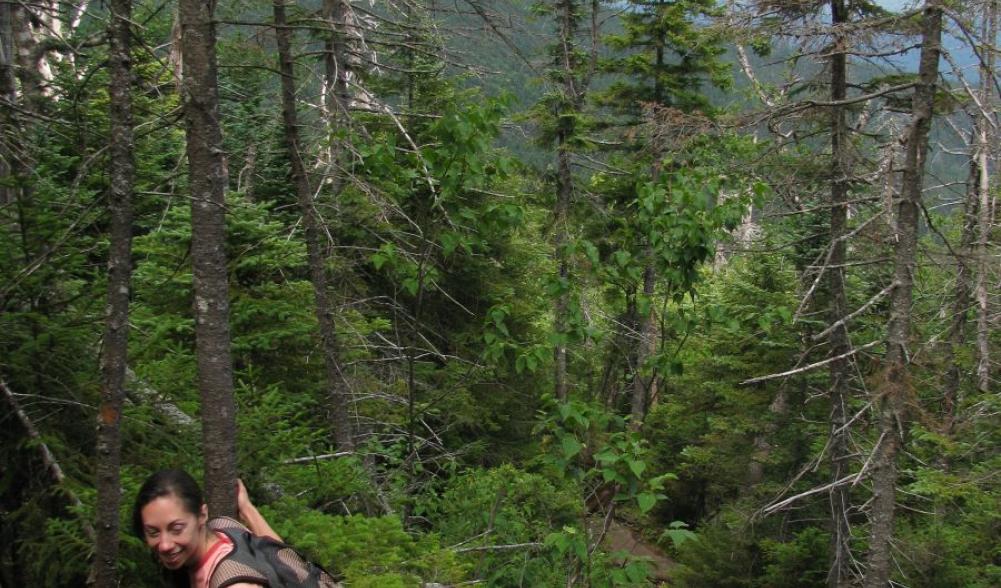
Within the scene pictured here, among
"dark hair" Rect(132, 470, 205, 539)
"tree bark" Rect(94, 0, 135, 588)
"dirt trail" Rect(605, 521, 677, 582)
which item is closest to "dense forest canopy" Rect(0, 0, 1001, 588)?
"tree bark" Rect(94, 0, 135, 588)

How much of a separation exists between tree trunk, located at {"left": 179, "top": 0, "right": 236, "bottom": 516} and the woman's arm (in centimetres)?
8

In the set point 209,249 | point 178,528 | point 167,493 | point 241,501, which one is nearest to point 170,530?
point 178,528

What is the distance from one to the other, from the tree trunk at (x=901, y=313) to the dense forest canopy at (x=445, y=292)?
0.03 metres

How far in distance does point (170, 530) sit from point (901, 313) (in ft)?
24.8

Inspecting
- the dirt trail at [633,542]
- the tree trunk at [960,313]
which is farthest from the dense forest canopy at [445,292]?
the dirt trail at [633,542]

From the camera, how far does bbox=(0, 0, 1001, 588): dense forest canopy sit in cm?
412

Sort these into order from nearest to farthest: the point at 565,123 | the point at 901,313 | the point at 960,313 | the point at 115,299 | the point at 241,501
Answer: the point at 115,299 < the point at 241,501 < the point at 901,313 < the point at 960,313 < the point at 565,123

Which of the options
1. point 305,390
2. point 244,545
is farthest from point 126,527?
point 305,390

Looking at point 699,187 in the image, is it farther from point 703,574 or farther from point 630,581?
point 703,574

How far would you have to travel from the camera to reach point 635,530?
65.8 feet

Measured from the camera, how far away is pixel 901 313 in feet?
25.5

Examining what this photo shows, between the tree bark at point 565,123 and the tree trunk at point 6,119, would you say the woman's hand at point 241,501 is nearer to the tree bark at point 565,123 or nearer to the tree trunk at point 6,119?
the tree trunk at point 6,119

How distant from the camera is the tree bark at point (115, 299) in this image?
11.8 ft

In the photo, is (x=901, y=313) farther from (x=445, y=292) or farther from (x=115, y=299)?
(x=115, y=299)
